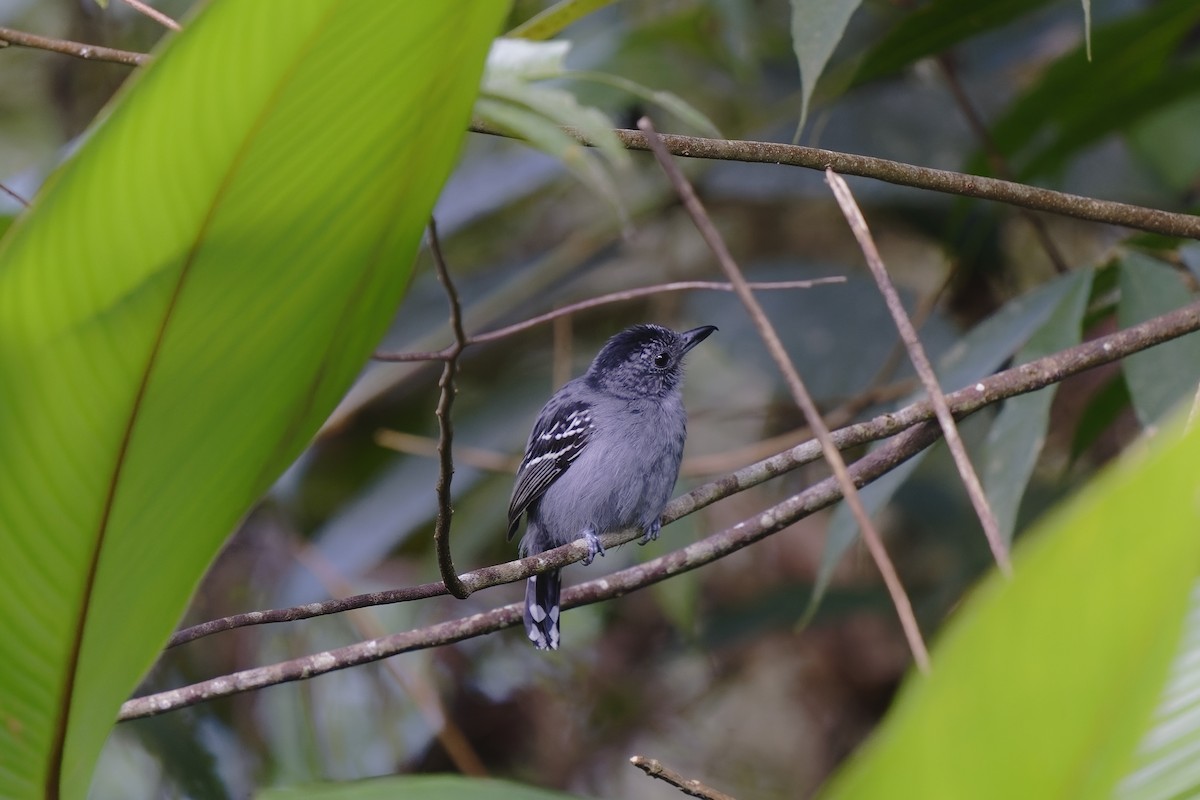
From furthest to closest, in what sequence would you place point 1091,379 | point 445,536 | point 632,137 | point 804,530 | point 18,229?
point 804,530, point 1091,379, point 632,137, point 445,536, point 18,229

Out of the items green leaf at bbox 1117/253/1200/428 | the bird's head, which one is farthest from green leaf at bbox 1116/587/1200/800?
the bird's head

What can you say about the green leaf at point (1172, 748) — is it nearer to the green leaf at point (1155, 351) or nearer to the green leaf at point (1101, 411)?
the green leaf at point (1155, 351)

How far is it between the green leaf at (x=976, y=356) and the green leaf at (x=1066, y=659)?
7.26 feet

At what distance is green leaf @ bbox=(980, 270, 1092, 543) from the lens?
2.87 metres

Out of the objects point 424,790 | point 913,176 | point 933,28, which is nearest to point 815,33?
point 913,176

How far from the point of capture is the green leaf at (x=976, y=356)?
305 cm

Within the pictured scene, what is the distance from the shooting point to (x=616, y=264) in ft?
19.0

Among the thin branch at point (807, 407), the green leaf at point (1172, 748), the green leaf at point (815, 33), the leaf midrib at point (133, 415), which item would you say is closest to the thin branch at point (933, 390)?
the thin branch at point (807, 407)

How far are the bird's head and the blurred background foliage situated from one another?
1.28 feet

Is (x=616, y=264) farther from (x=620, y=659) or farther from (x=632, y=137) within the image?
(x=632, y=137)

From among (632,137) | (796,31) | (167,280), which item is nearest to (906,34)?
(796,31)

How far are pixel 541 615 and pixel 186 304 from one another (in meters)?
2.45

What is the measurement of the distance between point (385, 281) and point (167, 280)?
27 centimetres

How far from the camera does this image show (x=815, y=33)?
8.10 ft
